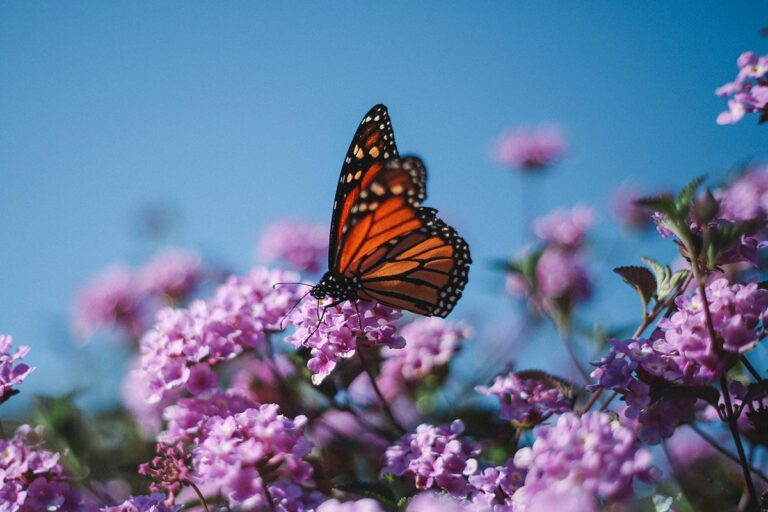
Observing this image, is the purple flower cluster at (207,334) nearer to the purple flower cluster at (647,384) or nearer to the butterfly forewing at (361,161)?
the butterfly forewing at (361,161)

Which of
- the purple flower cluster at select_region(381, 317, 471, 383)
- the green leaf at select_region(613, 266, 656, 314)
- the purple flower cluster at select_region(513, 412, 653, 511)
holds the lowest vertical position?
the purple flower cluster at select_region(513, 412, 653, 511)

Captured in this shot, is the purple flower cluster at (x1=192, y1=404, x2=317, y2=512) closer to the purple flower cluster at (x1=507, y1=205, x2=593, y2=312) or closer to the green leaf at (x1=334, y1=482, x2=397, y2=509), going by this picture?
the green leaf at (x1=334, y1=482, x2=397, y2=509)

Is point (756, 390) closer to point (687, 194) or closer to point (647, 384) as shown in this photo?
point (647, 384)

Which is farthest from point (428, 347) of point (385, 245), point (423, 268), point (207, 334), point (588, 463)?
point (588, 463)

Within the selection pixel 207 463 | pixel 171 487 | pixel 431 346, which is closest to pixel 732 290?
pixel 431 346

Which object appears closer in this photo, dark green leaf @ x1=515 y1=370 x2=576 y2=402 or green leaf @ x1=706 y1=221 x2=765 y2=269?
green leaf @ x1=706 y1=221 x2=765 y2=269

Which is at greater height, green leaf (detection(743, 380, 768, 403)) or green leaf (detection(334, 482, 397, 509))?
green leaf (detection(334, 482, 397, 509))

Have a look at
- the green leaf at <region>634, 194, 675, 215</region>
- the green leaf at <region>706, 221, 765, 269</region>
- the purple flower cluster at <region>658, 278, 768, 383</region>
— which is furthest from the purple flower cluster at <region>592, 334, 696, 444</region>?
the green leaf at <region>634, 194, 675, 215</region>
